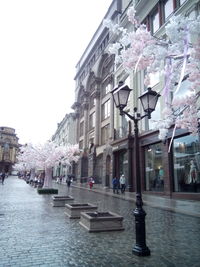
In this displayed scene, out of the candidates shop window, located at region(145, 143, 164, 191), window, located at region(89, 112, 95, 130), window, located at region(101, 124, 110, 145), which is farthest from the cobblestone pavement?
window, located at region(89, 112, 95, 130)

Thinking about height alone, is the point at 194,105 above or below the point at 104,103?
below

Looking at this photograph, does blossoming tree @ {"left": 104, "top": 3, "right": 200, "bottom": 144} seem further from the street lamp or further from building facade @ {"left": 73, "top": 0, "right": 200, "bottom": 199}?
building facade @ {"left": 73, "top": 0, "right": 200, "bottom": 199}

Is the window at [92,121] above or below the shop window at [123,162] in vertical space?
above

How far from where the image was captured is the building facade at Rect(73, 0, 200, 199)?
19.3 m

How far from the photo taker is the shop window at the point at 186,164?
1803cm

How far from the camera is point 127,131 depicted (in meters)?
28.5

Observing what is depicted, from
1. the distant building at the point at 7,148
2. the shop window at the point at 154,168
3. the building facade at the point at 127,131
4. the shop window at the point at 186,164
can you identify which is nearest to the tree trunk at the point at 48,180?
the building facade at the point at 127,131

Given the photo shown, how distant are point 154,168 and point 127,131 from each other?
6607mm

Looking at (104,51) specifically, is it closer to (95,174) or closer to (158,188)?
(95,174)

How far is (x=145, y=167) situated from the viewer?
25.0 m

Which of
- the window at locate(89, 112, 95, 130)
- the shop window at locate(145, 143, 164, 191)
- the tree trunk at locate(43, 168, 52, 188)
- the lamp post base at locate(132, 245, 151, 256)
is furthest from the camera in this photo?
the window at locate(89, 112, 95, 130)

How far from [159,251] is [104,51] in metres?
38.9

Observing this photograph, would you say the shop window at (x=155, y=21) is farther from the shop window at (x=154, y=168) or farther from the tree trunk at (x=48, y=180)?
the tree trunk at (x=48, y=180)

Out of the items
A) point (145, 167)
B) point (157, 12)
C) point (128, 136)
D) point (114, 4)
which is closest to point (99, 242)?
point (145, 167)
